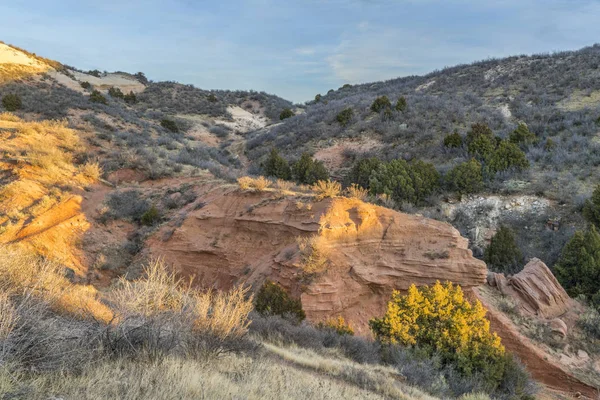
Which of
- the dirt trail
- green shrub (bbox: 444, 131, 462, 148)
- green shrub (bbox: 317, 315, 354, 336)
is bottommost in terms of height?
the dirt trail

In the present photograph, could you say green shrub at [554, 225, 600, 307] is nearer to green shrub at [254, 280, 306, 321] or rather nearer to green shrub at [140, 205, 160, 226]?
green shrub at [254, 280, 306, 321]

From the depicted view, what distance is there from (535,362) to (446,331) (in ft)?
10.6

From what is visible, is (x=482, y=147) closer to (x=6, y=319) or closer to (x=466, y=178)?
(x=466, y=178)

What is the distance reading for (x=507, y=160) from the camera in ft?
63.8

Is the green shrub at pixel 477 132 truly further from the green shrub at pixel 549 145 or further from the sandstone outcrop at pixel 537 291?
the sandstone outcrop at pixel 537 291

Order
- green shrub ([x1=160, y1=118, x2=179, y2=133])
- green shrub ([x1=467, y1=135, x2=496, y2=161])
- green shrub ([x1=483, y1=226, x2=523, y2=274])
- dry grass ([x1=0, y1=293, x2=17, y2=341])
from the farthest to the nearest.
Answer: green shrub ([x1=160, y1=118, x2=179, y2=133]) → green shrub ([x1=467, y1=135, x2=496, y2=161]) → green shrub ([x1=483, y1=226, x2=523, y2=274]) → dry grass ([x1=0, y1=293, x2=17, y2=341])

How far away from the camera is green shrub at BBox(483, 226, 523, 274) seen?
13516 mm

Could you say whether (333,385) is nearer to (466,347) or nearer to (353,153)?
(466,347)

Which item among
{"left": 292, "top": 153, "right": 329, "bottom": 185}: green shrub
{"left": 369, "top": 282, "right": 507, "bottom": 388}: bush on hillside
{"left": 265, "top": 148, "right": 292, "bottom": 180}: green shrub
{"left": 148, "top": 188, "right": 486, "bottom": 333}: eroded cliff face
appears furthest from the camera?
{"left": 265, "top": 148, "right": 292, "bottom": 180}: green shrub

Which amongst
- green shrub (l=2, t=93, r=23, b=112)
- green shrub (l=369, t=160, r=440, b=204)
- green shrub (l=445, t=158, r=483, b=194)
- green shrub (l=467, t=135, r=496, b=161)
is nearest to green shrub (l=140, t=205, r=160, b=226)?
green shrub (l=369, t=160, r=440, b=204)

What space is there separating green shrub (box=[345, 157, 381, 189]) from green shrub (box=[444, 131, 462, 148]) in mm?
5222

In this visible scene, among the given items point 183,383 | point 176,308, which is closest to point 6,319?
point 183,383

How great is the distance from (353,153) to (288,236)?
15.6 meters

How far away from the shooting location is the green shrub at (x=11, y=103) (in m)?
23.7
